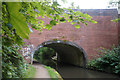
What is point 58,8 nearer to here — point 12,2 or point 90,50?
point 12,2

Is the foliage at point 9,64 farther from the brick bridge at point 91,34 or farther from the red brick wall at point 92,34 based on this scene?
the red brick wall at point 92,34

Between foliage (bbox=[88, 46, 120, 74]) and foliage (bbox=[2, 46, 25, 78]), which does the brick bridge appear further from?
foliage (bbox=[2, 46, 25, 78])

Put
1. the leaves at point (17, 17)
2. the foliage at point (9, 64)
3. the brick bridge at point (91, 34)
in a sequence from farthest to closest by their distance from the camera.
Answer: the brick bridge at point (91, 34)
the foliage at point (9, 64)
the leaves at point (17, 17)

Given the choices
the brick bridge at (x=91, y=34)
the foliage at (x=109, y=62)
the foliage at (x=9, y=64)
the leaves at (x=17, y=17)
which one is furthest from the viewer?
the brick bridge at (x=91, y=34)

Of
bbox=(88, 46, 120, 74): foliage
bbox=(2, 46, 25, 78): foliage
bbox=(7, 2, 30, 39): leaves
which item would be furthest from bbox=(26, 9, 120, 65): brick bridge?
bbox=(7, 2, 30, 39): leaves

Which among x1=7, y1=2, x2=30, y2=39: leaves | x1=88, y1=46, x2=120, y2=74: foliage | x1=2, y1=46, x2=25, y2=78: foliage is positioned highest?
x1=7, y1=2, x2=30, y2=39: leaves

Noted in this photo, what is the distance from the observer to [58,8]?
116cm

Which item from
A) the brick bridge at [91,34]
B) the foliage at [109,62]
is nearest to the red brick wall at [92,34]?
the brick bridge at [91,34]

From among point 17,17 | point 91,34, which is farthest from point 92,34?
point 17,17

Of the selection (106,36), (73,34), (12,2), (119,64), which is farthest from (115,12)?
(12,2)

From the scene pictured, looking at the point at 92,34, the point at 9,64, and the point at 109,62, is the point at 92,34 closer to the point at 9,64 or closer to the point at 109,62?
the point at 109,62

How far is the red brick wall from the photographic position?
7.66 metres

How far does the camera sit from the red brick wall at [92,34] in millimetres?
7660

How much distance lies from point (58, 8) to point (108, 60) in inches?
237
